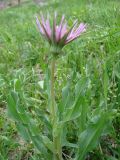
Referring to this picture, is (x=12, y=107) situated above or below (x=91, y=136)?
above

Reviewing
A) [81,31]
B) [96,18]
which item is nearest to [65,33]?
[81,31]

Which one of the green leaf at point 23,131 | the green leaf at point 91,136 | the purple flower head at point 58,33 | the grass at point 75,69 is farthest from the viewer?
the grass at point 75,69

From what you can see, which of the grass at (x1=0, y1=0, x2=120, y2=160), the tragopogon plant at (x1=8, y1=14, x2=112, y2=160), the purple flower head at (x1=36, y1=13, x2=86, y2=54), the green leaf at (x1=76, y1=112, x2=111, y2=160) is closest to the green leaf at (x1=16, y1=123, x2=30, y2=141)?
the tragopogon plant at (x1=8, y1=14, x2=112, y2=160)

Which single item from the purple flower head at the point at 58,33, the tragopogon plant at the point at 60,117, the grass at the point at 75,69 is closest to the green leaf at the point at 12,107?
the tragopogon plant at the point at 60,117

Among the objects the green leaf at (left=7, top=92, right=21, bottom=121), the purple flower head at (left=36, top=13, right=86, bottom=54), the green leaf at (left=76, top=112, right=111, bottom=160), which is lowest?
the green leaf at (left=76, top=112, right=111, bottom=160)

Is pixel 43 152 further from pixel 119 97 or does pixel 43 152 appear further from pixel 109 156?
pixel 119 97

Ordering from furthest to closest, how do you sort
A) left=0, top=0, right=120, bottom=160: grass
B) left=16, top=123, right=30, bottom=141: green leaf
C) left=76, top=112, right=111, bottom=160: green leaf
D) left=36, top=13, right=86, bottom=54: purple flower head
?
left=0, top=0, right=120, bottom=160: grass < left=16, top=123, right=30, bottom=141: green leaf < left=76, top=112, right=111, bottom=160: green leaf < left=36, top=13, right=86, bottom=54: purple flower head

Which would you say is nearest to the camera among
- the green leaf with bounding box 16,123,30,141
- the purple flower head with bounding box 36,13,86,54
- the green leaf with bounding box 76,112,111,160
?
the purple flower head with bounding box 36,13,86,54

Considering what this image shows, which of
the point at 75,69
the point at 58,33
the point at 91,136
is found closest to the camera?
the point at 58,33

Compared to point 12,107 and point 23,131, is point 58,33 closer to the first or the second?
point 12,107

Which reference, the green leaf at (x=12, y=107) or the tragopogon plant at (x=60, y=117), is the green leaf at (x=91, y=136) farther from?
the green leaf at (x=12, y=107)

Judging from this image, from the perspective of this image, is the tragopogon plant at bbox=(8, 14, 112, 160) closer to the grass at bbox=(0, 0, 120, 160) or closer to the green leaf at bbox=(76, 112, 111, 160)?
the green leaf at bbox=(76, 112, 111, 160)

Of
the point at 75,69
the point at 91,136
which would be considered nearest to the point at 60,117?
the point at 91,136
